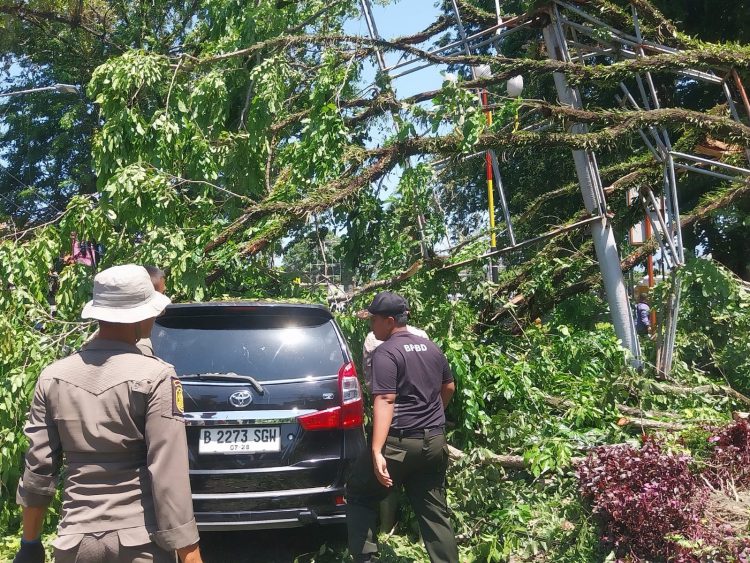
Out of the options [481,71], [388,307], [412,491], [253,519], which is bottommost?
[253,519]

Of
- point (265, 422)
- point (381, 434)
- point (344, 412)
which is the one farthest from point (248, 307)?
point (381, 434)

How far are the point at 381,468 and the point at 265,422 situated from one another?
→ 2.92 ft

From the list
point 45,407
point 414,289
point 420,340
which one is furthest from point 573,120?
point 45,407

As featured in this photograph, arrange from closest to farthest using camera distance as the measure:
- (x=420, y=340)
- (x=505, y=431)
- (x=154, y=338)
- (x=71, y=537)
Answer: (x=71, y=537), (x=420, y=340), (x=154, y=338), (x=505, y=431)

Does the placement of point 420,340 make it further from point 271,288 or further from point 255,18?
point 255,18

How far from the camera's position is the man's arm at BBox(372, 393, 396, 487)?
4.16 meters

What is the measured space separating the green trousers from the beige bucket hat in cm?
201

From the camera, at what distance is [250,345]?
494 centimetres

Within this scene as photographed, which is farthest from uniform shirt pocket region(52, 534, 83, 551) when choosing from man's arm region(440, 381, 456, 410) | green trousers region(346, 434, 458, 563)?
man's arm region(440, 381, 456, 410)

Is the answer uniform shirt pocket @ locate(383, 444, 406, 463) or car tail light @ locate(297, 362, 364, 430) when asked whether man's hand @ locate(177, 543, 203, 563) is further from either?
car tail light @ locate(297, 362, 364, 430)

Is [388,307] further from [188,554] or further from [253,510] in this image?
[188,554]

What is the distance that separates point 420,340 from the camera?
4480mm

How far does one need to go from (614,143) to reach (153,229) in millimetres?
4470

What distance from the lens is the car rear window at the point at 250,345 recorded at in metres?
4.84
